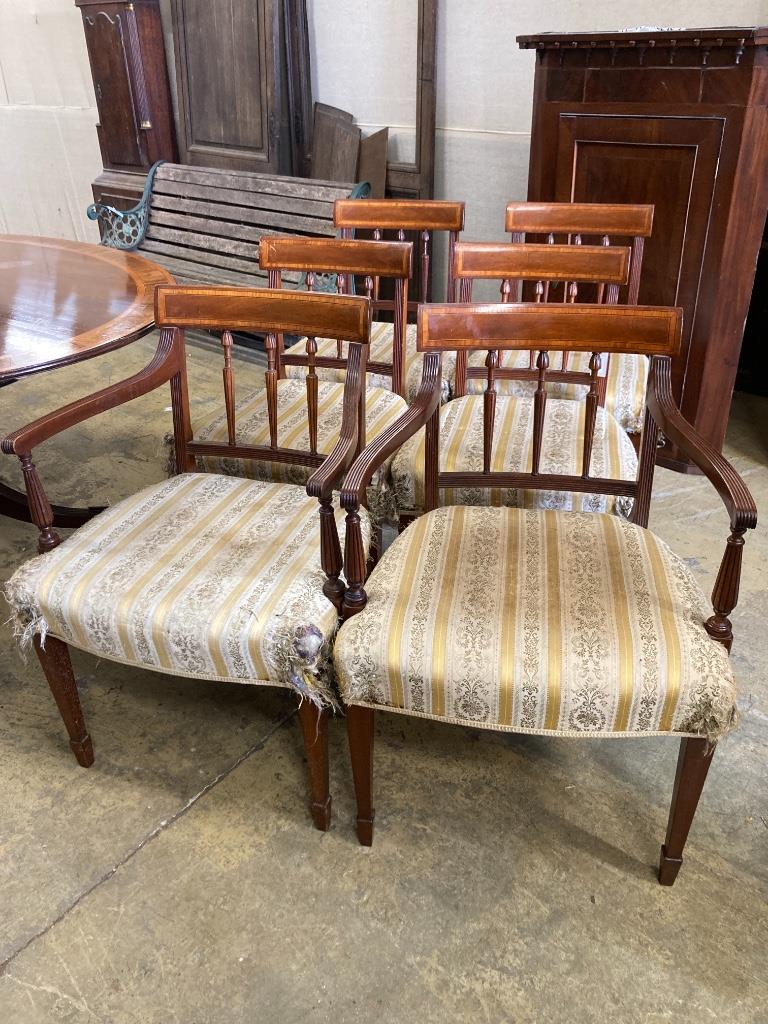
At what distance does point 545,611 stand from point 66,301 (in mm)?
1532

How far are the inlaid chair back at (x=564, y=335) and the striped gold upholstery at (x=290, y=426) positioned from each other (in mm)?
361

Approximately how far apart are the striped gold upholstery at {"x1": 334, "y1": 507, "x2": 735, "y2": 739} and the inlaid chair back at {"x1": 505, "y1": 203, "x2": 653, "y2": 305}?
1.19 metres

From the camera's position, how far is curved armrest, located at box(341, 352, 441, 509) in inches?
53.3

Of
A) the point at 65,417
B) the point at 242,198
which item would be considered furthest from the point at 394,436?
the point at 242,198

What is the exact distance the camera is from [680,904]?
1.48 metres

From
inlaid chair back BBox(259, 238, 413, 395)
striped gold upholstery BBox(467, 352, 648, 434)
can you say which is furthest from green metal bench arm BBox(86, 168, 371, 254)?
striped gold upholstery BBox(467, 352, 648, 434)

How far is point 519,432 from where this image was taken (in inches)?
79.5

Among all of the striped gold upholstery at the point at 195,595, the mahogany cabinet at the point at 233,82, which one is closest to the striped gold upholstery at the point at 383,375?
the striped gold upholstery at the point at 195,595

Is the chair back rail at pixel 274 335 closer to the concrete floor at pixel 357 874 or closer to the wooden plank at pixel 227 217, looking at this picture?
the concrete floor at pixel 357 874

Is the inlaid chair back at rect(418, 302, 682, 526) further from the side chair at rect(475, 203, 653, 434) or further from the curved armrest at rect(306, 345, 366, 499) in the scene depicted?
the side chair at rect(475, 203, 653, 434)

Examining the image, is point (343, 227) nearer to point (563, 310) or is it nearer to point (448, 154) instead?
point (563, 310)

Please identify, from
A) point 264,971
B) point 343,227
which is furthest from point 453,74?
point 264,971

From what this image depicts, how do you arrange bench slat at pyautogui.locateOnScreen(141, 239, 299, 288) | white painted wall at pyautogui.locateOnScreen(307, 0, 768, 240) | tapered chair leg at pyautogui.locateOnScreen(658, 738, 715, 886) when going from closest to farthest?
tapered chair leg at pyautogui.locateOnScreen(658, 738, 715, 886) → white painted wall at pyautogui.locateOnScreen(307, 0, 768, 240) → bench slat at pyautogui.locateOnScreen(141, 239, 299, 288)

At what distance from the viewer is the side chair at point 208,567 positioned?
1.41m
